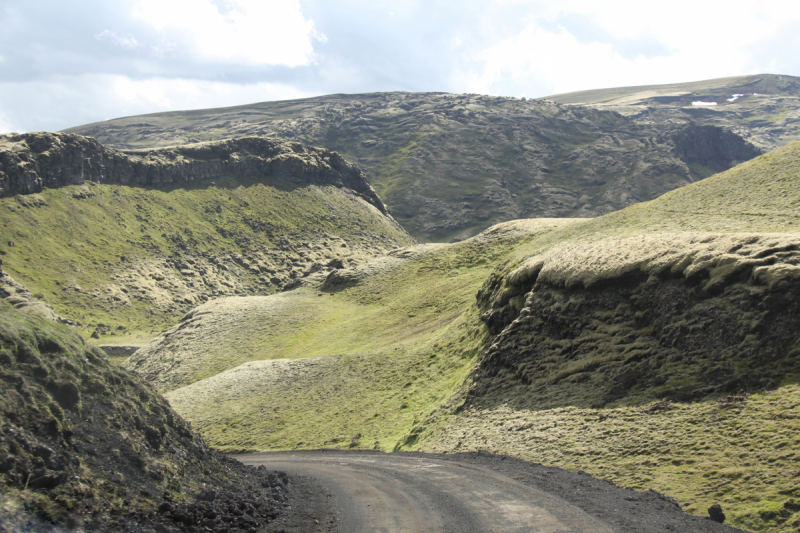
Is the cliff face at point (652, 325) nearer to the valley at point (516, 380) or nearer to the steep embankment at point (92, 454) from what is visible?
the valley at point (516, 380)

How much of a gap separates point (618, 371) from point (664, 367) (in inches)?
86.1

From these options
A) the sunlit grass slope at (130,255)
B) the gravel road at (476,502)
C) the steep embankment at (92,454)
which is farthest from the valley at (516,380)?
the sunlit grass slope at (130,255)

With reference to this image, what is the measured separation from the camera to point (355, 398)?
4356cm

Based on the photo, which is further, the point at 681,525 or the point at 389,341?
the point at 389,341

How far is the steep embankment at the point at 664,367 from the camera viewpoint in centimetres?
1636

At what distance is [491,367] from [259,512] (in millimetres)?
18843

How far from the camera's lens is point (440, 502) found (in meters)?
16.9

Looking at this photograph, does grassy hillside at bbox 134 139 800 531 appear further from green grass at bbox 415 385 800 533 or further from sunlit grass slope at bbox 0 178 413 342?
sunlit grass slope at bbox 0 178 413 342

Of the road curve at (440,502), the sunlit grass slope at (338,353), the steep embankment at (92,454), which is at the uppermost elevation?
the steep embankment at (92,454)

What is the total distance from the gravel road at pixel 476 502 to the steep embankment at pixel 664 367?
1.38m

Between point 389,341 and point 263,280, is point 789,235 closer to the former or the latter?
point 389,341

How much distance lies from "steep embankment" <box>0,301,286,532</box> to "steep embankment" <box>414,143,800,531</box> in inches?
500

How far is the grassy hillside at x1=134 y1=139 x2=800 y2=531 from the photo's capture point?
17.4 meters

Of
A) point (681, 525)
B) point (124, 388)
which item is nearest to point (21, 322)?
point (124, 388)
